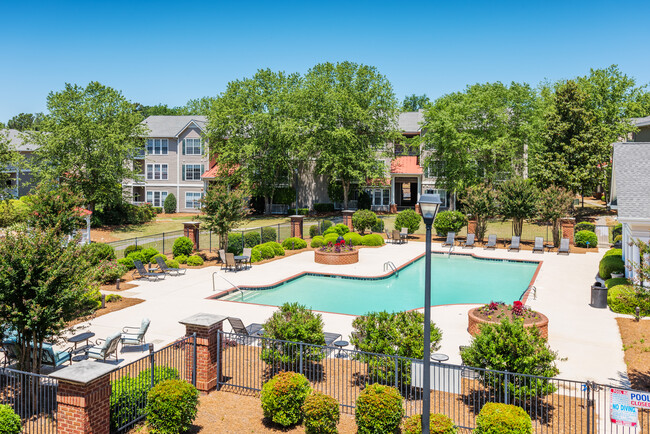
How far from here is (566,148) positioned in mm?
41375

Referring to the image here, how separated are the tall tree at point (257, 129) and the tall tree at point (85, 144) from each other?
975 cm

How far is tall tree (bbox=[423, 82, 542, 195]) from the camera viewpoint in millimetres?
43062

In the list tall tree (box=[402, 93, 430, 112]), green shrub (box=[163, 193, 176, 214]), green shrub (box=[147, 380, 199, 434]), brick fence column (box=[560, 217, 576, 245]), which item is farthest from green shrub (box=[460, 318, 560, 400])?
tall tree (box=[402, 93, 430, 112])

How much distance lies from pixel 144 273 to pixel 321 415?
1555 centimetres

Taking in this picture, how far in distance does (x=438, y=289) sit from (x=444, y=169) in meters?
25.2

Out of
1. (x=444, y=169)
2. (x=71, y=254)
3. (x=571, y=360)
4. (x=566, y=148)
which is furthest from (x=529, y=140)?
(x=71, y=254)

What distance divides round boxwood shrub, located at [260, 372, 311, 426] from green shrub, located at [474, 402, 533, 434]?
3198 millimetres

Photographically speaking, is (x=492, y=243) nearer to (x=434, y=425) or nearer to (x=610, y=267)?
(x=610, y=267)

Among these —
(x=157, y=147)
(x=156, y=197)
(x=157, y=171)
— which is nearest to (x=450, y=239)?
(x=156, y=197)

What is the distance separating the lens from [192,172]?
178 ft

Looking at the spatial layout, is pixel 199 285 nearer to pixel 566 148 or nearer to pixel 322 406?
pixel 322 406

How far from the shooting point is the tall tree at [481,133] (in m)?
43.1

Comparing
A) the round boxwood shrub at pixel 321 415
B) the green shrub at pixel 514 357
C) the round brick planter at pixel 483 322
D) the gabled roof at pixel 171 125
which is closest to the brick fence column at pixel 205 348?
the round boxwood shrub at pixel 321 415

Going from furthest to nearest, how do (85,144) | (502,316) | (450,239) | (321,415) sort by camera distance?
(85,144)
(450,239)
(502,316)
(321,415)
